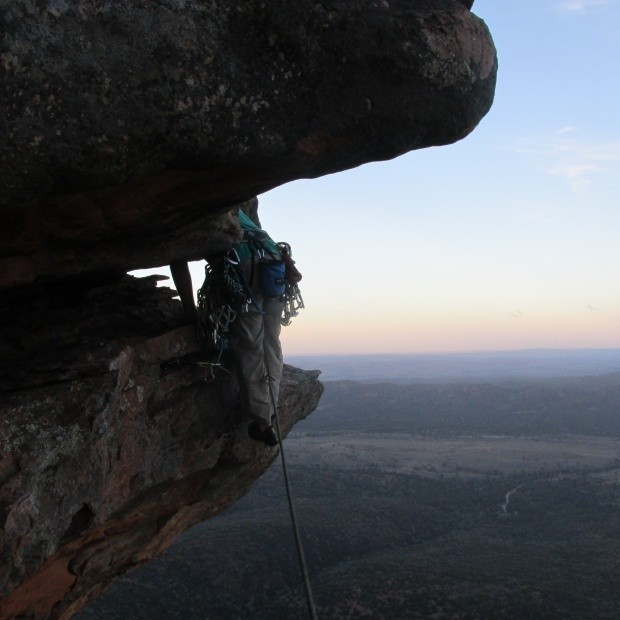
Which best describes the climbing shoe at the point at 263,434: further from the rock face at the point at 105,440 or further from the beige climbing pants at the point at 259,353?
the rock face at the point at 105,440

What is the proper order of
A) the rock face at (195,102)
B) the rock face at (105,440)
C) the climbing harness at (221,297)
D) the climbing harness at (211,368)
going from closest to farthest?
1. the rock face at (195,102)
2. the rock face at (105,440)
3. the climbing harness at (221,297)
4. the climbing harness at (211,368)

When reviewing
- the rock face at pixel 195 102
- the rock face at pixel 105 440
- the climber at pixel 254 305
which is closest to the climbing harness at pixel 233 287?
the climber at pixel 254 305

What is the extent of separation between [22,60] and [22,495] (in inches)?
138

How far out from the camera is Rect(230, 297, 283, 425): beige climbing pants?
26.8 ft

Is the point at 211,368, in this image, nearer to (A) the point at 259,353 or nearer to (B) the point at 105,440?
(A) the point at 259,353

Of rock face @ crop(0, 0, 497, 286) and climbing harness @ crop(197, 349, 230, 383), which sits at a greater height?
rock face @ crop(0, 0, 497, 286)

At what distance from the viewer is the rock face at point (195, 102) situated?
4.71 meters

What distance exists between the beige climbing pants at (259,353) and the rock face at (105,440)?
0.42 meters

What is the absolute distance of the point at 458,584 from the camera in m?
27.0

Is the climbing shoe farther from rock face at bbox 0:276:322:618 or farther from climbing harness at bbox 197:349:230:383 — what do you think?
climbing harness at bbox 197:349:230:383

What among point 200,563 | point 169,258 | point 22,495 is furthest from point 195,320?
point 200,563

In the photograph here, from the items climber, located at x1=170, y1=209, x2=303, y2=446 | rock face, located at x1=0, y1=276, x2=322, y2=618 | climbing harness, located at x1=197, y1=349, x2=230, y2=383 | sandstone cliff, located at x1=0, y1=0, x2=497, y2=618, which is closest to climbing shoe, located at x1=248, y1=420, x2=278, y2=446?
climber, located at x1=170, y1=209, x2=303, y2=446

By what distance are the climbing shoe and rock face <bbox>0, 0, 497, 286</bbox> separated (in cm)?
308

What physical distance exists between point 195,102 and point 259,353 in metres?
3.82
